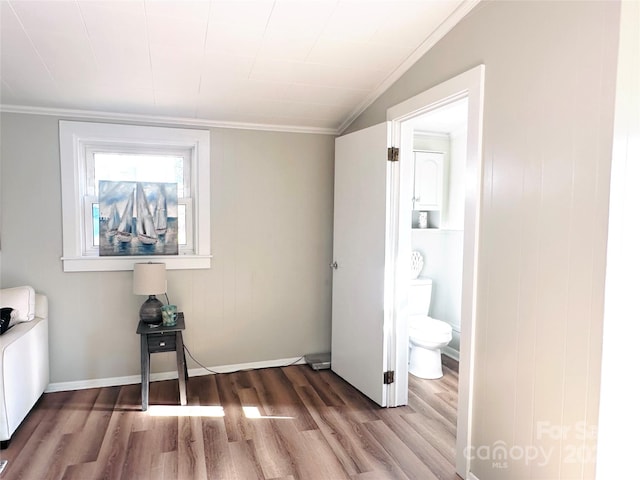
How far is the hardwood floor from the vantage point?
210cm

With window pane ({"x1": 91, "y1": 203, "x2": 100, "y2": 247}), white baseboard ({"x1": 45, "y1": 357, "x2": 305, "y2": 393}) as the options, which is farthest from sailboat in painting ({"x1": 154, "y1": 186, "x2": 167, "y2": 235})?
white baseboard ({"x1": 45, "y1": 357, "x2": 305, "y2": 393})

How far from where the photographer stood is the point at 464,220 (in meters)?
2.05

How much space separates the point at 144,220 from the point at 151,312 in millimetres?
729

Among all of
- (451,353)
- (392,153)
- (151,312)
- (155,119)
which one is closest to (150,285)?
A: (151,312)

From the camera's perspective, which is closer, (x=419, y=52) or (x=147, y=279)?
(x=419, y=52)

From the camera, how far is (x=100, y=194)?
120 inches

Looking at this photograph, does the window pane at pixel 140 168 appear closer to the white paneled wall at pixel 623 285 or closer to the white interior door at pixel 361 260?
the white interior door at pixel 361 260

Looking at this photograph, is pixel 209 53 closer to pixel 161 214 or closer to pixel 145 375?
pixel 161 214

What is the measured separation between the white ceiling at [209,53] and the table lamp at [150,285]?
1143 mm

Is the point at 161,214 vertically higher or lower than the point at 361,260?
higher

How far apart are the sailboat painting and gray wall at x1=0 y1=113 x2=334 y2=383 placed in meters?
0.22

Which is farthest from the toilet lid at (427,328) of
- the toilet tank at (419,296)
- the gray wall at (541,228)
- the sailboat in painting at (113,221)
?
the sailboat in painting at (113,221)

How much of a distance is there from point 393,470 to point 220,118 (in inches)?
104

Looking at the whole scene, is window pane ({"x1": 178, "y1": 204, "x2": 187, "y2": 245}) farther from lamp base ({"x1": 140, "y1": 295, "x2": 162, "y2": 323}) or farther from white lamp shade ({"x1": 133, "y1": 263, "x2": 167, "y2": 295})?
lamp base ({"x1": 140, "y1": 295, "x2": 162, "y2": 323})
